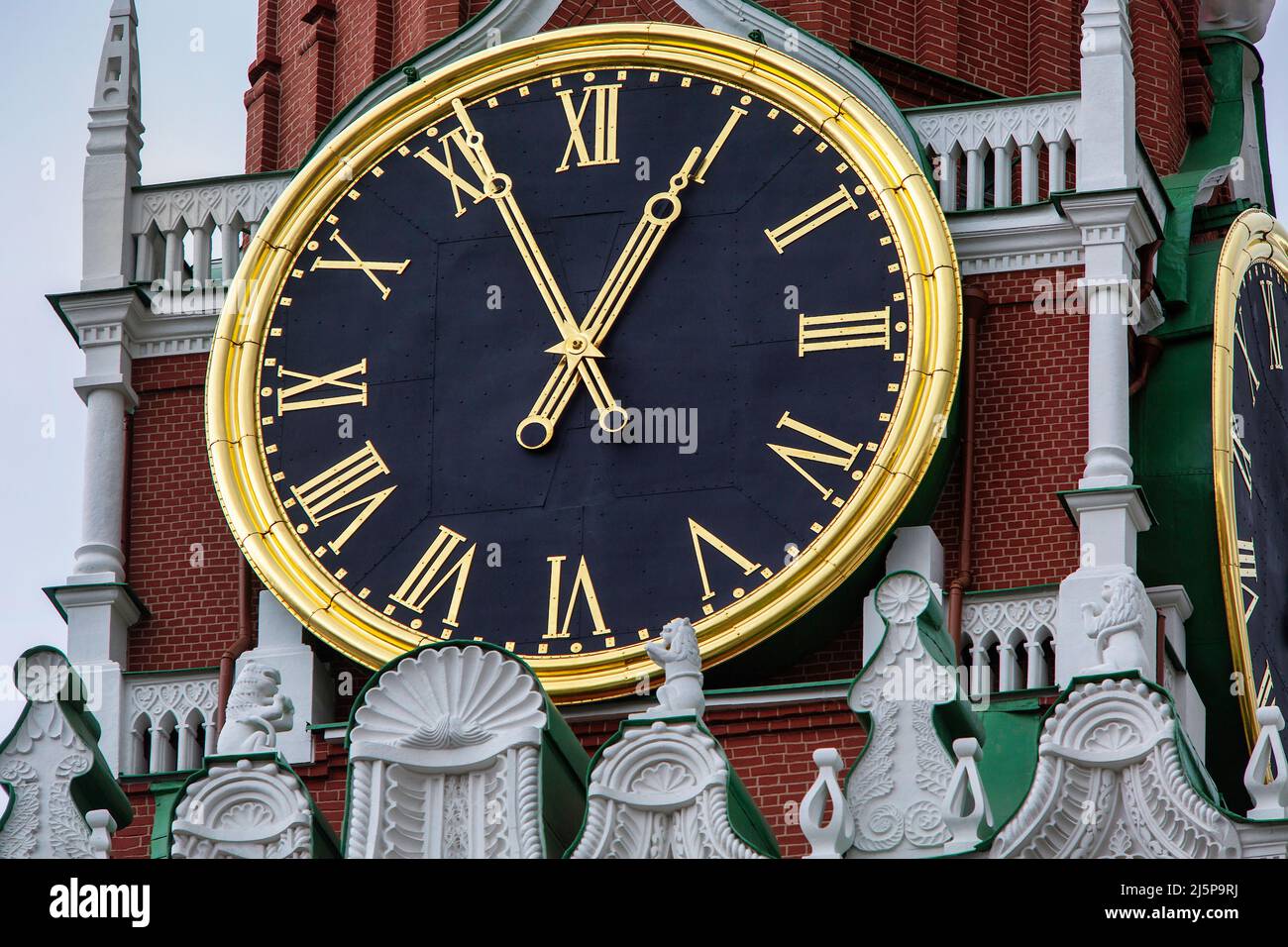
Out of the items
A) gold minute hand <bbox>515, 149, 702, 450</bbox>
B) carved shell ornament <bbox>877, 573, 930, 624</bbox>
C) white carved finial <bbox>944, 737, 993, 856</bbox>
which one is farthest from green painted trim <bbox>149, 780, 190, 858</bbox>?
white carved finial <bbox>944, 737, 993, 856</bbox>

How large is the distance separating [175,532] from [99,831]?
10.5ft

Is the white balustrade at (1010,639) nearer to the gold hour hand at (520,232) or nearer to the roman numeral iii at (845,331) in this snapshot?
the roman numeral iii at (845,331)

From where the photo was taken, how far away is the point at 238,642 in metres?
26.8

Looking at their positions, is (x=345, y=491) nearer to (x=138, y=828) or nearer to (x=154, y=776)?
(x=154, y=776)

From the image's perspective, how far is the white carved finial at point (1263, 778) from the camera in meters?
23.5

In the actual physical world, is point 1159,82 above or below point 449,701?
above

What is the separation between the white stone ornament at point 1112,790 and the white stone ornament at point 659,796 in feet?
4.21

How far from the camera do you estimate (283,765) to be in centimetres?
2455

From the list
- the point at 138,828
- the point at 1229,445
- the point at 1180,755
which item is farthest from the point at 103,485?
the point at 1180,755

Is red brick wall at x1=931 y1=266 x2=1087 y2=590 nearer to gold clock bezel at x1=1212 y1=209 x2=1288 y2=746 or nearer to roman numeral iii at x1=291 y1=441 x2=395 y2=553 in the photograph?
gold clock bezel at x1=1212 y1=209 x2=1288 y2=746

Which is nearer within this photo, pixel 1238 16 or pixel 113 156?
pixel 113 156
